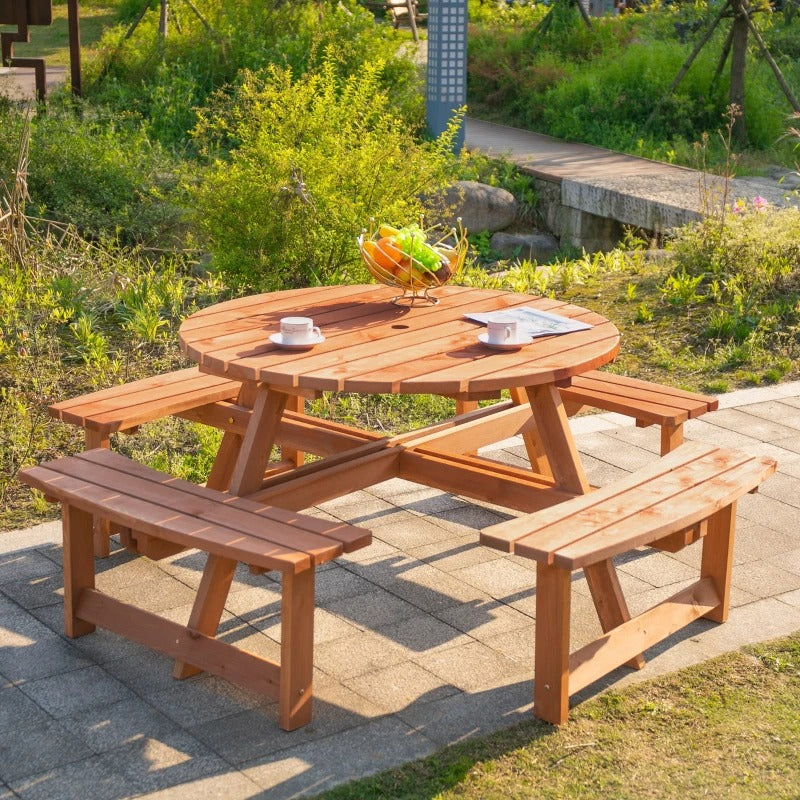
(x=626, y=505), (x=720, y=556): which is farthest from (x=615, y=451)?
(x=626, y=505)

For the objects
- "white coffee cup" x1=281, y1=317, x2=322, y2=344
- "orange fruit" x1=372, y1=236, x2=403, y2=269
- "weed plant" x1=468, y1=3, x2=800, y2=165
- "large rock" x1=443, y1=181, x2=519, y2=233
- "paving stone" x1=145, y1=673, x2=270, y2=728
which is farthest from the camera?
"weed plant" x1=468, y1=3, x2=800, y2=165

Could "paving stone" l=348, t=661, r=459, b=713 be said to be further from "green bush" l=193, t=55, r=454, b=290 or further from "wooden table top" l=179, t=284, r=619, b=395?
"green bush" l=193, t=55, r=454, b=290

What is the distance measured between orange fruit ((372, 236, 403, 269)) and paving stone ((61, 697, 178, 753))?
1.55 meters

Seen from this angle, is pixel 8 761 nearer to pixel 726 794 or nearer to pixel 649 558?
pixel 726 794

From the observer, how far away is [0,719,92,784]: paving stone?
2.98 m

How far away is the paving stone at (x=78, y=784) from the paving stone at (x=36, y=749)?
0.03 metres

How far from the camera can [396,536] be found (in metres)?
4.45

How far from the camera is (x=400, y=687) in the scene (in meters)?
3.42

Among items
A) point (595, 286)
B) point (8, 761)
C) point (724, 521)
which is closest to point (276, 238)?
point (595, 286)

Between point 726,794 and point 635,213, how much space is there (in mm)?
7524

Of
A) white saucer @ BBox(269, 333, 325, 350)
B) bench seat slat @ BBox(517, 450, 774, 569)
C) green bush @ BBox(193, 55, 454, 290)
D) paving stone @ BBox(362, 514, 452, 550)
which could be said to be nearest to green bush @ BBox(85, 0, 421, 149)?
green bush @ BBox(193, 55, 454, 290)

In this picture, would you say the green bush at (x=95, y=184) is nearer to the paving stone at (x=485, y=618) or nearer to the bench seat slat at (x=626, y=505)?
the paving stone at (x=485, y=618)

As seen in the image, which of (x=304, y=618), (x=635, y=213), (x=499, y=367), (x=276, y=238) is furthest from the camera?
(x=635, y=213)

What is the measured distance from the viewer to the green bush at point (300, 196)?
6.40 metres
